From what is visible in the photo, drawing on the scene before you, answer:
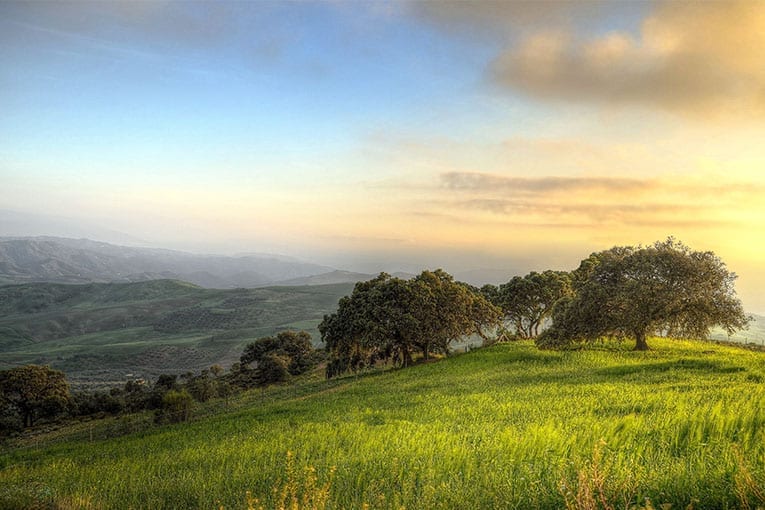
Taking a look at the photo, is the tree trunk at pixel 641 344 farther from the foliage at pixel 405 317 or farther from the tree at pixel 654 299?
the foliage at pixel 405 317

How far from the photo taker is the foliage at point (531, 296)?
6200cm

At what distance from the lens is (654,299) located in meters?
32.2

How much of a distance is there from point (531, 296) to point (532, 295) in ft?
1.04

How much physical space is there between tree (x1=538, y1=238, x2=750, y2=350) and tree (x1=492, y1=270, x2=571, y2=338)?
79.1 feet

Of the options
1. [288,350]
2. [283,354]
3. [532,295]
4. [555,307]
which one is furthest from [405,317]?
[288,350]

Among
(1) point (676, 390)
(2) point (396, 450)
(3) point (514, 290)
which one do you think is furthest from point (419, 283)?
(2) point (396, 450)

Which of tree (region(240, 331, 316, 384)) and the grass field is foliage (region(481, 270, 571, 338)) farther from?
the grass field

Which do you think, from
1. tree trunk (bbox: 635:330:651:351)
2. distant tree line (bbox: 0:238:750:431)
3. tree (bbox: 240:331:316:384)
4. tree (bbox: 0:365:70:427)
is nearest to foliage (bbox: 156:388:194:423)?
distant tree line (bbox: 0:238:750:431)

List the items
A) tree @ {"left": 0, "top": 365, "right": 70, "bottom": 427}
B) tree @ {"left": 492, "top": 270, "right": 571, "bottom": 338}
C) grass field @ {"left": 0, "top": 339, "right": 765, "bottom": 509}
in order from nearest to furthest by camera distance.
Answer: grass field @ {"left": 0, "top": 339, "right": 765, "bottom": 509} < tree @ {"left": 492, "top": 270, "right": 571, "bottom": 338} < tree @ {"left": 0, "top": 365, "right": 70, "bottom": 427}

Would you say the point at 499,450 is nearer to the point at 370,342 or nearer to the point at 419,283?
the point at 370,342

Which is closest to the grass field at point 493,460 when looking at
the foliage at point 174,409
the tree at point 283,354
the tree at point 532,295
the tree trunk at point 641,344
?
the tree trunk at point 641,344

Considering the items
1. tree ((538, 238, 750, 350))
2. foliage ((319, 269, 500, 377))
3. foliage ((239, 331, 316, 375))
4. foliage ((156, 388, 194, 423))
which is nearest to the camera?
tree ((538, 238, 750, 350))

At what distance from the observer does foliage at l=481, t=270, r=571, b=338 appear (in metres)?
62.0

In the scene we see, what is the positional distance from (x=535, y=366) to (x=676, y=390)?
17951 millimetres
